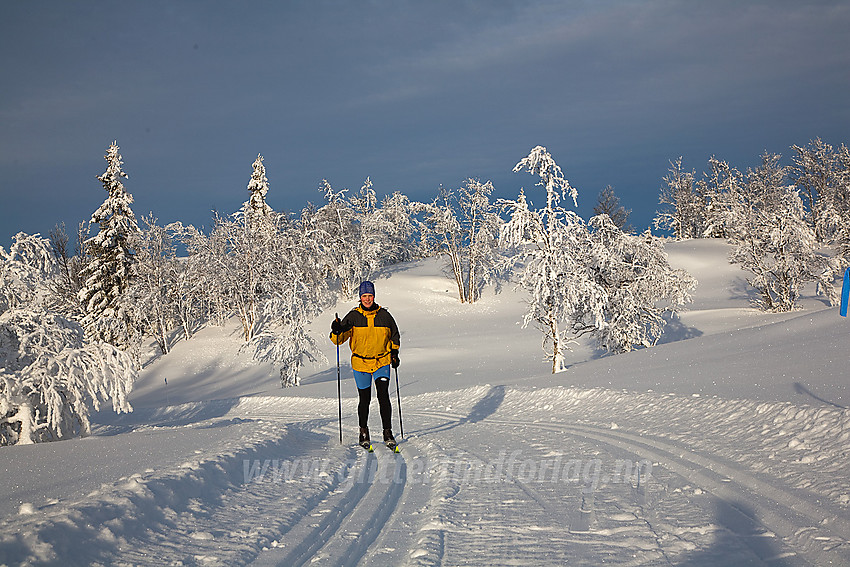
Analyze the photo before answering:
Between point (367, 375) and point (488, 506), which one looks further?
point (367, 375)

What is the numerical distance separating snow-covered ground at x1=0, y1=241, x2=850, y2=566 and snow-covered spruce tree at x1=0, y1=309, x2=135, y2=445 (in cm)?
289

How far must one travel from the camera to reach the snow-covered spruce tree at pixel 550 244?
22094 millimetres

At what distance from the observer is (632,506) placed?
4.90 meters

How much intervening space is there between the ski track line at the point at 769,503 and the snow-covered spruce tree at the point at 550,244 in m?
14.7

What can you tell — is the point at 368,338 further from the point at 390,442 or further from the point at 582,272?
the point at 582,272

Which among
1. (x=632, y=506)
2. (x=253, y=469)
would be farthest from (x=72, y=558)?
(x=632, y=506)

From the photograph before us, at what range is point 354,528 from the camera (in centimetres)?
469

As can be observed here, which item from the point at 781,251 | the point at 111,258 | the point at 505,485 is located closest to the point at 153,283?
the point at 111,258

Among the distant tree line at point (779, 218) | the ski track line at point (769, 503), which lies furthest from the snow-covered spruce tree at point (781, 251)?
the ski track line at point (769, 503)

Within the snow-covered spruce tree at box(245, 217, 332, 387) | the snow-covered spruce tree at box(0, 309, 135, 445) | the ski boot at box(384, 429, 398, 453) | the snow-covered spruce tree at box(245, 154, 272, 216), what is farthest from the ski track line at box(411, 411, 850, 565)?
the snow-covered spruce tree at box(245, 154, 272, 216)

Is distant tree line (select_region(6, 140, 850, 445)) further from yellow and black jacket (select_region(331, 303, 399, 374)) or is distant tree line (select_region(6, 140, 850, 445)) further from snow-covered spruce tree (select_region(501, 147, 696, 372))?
yellow and black jacket (select_region(331, 303, 399, 374))

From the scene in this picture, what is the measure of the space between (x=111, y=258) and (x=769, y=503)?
49.3m

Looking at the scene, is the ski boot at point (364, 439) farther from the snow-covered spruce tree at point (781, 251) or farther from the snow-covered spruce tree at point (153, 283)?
the snow-covered spruce tree at point (153, 283)

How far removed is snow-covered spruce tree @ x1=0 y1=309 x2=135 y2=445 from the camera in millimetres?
11500
